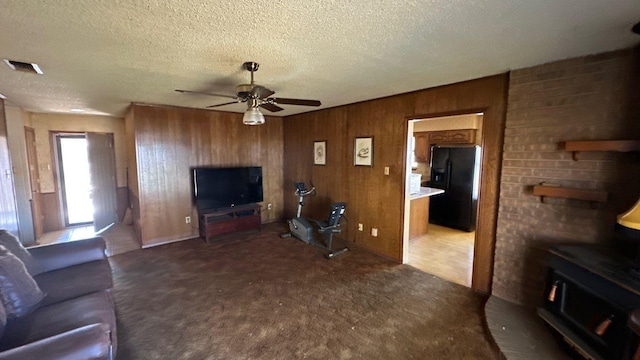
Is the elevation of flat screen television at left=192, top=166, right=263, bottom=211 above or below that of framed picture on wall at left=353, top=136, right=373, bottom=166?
below

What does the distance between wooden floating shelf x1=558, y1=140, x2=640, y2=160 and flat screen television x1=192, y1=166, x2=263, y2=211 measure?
14.2 feet

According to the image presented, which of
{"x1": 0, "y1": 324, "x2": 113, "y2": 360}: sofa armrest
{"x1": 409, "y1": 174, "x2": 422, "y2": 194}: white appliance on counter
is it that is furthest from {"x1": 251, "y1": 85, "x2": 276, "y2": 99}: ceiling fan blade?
{"x1": 409, "y1": 174, "x2": 422, "y2": 194}: white appliance on counter

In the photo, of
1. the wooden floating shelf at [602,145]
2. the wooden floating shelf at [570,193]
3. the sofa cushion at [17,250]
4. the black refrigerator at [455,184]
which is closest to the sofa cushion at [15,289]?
the sofa cushion at [17,250]

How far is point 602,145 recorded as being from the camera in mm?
1958

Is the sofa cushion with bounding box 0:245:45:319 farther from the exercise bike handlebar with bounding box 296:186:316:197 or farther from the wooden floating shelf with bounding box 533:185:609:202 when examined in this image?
the wooden floating shelf with bounding box 533:185:609:202

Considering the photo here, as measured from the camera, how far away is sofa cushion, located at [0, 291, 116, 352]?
1487 mm

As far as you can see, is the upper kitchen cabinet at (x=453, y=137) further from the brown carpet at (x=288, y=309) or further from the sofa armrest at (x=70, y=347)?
the sofa armrest at (x=70, y=347)

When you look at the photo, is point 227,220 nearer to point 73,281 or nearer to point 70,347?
point 73,281

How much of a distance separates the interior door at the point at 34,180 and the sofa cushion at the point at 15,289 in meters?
3.85

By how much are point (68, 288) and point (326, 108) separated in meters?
3.85

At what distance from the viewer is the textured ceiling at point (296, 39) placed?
1415mm

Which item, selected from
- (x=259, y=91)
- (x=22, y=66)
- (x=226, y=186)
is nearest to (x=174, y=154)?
(x=226, y=186)

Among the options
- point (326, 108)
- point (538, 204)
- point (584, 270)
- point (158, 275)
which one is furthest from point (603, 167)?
point (158, 275)

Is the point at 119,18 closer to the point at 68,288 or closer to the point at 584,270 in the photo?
the point at 68,288
